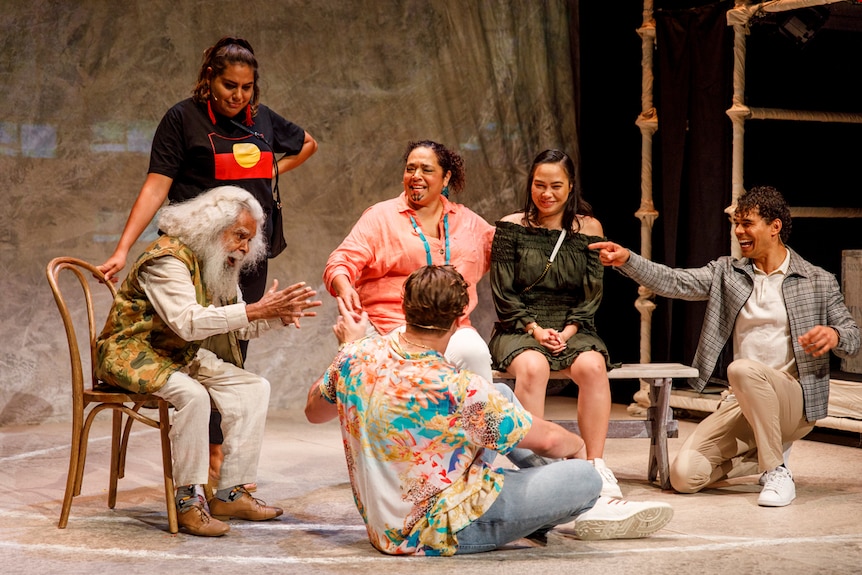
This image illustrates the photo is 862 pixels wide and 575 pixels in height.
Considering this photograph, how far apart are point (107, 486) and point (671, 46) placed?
3747mm

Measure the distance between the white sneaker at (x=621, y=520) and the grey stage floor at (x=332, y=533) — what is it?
5 cm

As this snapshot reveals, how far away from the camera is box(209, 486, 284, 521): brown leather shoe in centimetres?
374

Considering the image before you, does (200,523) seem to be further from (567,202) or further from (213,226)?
(567,202)

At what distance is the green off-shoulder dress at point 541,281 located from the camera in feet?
14.3

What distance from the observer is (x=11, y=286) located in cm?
574

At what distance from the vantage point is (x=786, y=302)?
4293 millimetres

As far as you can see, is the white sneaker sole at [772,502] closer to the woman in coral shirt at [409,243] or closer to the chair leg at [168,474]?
the woman in coral shirt at [409,243]

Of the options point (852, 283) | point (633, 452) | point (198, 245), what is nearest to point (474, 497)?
point (198, 245)

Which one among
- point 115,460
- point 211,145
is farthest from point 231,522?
point 211,145

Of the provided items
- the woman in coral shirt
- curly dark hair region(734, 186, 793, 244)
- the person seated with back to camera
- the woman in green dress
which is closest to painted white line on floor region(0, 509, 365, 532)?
the person seated with back to camera

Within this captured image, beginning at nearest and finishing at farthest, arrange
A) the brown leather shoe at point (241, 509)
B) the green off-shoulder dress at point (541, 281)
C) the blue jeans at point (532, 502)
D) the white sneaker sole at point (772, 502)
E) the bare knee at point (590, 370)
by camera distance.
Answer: the blue jeans at point (532, 502) → the brown leather shoe at point (241, 509) → the white sneaker sole at point (772, 502) → the bare knee at point (590, 370) → the green off-shoulder dress at point (541, 281)

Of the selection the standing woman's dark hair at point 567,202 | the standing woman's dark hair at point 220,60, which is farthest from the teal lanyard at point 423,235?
the standing woman's dark hair at point 220,60

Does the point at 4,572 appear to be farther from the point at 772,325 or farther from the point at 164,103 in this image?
A: the point at 164,103

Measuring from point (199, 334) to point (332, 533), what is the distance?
772 millimetres
